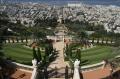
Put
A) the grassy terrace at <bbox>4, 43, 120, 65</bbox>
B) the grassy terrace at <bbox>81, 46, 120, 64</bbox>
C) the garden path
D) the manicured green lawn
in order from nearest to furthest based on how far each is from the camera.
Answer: the garden path
the manicured green lawn
the grassy terrace at <bbox>4, 43, 120, 65</bbox>
the grassy terrace at <bbox>81, 46, 120, 64</bbox>

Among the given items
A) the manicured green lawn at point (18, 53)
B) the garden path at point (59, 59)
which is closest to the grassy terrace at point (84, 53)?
the manicured green lawn at point (18, 53)

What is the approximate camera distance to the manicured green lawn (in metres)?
35.9

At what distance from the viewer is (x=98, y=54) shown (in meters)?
40.4

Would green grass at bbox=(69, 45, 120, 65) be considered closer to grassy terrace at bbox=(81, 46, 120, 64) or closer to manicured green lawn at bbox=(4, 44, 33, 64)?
grassy terrace at bbox=(81, 46, 120, 64)

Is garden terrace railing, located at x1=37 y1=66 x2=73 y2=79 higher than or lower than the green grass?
higher

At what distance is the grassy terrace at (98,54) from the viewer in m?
37.3

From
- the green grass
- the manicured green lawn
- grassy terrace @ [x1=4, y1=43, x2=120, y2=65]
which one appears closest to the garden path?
the green grass

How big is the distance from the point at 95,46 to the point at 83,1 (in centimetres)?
8530

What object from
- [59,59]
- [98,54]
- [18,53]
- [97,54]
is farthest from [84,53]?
[18,53]

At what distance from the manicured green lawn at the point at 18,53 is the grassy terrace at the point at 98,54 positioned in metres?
6.28

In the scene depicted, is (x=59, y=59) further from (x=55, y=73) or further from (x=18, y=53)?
(x=55, y=73)

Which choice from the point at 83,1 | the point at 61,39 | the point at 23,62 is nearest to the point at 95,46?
the point at 61,39

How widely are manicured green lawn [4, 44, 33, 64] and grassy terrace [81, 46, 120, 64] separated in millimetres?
6285

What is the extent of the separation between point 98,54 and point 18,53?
31.1ft
